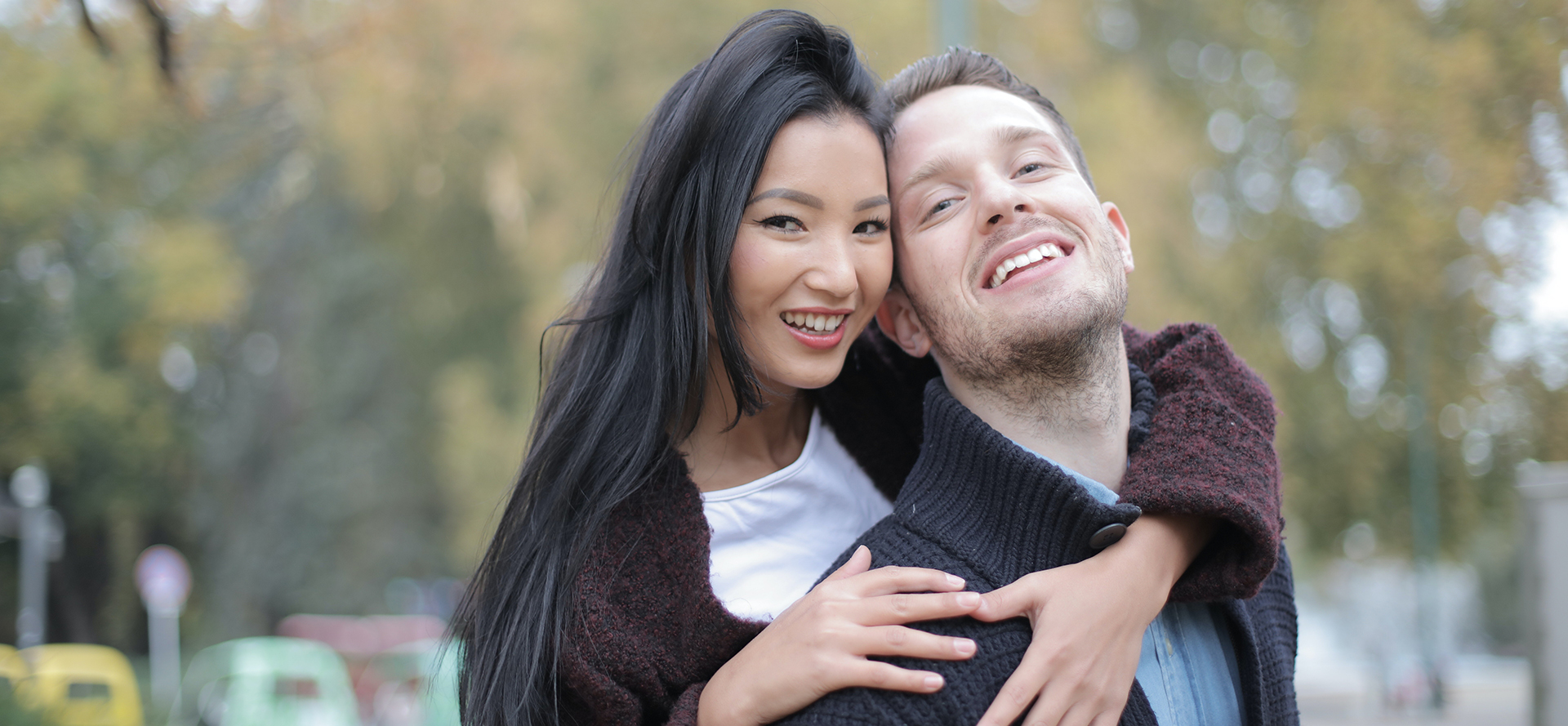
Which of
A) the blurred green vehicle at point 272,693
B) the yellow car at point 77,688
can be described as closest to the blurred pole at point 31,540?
the blurred green vehicle at point 272,693

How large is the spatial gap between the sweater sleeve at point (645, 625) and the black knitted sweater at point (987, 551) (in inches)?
12.6

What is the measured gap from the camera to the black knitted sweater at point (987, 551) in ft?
6.54

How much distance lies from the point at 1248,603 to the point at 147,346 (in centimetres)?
1393

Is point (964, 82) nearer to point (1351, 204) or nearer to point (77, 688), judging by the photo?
point (77, 688)

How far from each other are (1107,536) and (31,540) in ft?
59.5

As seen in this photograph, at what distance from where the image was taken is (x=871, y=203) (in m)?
2.56

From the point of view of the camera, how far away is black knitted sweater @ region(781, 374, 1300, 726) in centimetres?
199

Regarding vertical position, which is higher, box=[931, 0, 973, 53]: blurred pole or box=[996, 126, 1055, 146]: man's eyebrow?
box=[931, 0, 973, 53]: blurred pole

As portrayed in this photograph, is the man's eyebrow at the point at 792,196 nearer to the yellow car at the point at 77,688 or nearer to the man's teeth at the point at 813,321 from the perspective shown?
the man's teeth at the point at 813,321

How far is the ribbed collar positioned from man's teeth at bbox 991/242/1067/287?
0.96ft

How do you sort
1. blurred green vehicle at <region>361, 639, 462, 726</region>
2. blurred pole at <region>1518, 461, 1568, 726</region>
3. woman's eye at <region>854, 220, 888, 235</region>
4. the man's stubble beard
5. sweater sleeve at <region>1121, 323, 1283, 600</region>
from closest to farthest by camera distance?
sweater sleeve at <region>1121, 323, 1283, 600</region> → the man's stubble beard → woman's eye at <region>854, 220, 888, 235</region> → blurred pole at <region>1518, 461, 1568, 726</region> → blurred green vehicle at <region>361, 639, 462, 726</region>

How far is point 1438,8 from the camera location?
11.3 m

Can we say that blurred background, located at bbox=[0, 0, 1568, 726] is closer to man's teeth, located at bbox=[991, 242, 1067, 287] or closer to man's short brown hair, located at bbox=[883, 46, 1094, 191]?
man's short brown hair, located at bbox=[883, 46, 1094, 191]

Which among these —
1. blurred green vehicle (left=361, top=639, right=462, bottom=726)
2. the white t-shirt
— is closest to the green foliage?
blurred green vehicle (left=361, top=639, right=462, bottom=726)
